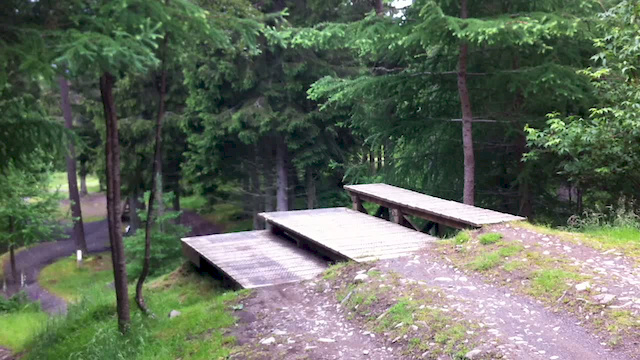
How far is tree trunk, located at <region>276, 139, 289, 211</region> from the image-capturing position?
18641 millimetres

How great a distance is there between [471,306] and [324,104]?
8.25 metres

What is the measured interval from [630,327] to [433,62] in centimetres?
755

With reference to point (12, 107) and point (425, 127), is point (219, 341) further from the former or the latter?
point (425, 127)

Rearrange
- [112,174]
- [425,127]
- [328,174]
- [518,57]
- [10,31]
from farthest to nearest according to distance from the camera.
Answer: [328,174]
[425,127]
[518,57]
[112,174]
[10,31]

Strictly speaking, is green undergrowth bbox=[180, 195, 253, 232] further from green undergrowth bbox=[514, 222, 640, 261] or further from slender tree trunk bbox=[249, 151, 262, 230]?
green undergrowth bbox=[514, 222, 640, 261]

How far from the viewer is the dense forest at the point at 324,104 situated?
5.57 meters

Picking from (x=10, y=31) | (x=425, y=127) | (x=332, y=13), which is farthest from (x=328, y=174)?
(x=10, y=31)

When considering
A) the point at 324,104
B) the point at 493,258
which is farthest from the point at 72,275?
the point at 493,258

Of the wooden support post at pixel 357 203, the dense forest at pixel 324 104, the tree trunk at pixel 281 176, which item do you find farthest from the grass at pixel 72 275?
the wooden support post at pixel 357 203

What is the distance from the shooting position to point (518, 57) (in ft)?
35.3

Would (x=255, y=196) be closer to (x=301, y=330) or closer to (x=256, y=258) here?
(x=256, y=258)

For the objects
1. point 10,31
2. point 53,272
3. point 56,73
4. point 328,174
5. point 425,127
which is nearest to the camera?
point 56,73

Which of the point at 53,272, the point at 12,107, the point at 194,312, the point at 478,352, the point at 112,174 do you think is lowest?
the point at 53,272

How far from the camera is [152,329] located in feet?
21.8
